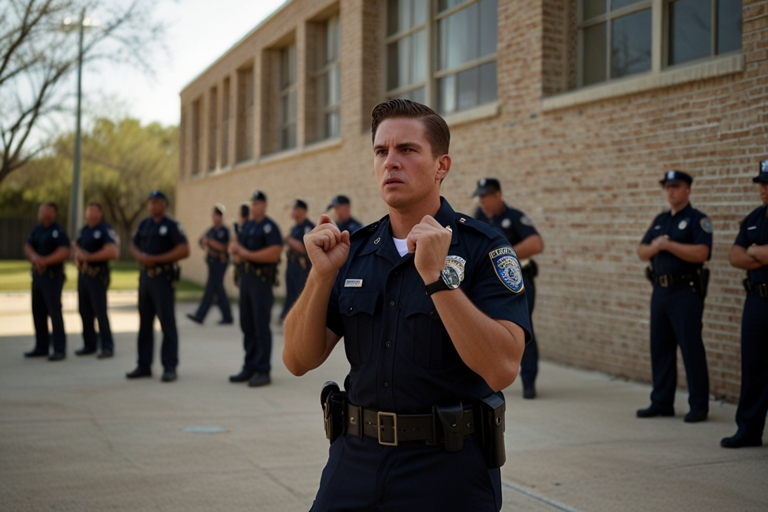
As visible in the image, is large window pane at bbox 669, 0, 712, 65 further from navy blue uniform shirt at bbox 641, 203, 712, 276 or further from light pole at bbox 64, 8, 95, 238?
light pole at bbox 64, 8, 95, 238

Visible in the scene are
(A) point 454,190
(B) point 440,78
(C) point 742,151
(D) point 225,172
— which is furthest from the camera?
(D) point 225,172

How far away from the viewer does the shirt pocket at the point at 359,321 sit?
2516mm

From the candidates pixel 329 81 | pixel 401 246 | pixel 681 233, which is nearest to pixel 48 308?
pixel 681 233

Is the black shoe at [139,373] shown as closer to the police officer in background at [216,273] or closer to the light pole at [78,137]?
the police officer in background at [216,273]

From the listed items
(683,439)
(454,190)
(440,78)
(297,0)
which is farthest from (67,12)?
(683,439)

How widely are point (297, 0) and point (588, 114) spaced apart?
12366 millimetres

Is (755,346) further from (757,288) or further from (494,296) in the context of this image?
(494,296)

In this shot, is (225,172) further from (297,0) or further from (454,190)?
(454,190)

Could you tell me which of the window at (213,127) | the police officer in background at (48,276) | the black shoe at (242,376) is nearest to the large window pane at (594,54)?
the black shoe at (242,376)

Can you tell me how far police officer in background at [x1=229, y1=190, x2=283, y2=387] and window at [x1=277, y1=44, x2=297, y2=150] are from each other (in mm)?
12607

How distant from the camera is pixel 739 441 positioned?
5.89 meters

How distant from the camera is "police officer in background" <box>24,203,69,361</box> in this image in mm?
10727

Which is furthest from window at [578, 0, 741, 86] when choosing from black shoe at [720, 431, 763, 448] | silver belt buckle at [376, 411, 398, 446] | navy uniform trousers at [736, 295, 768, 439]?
silver belt buckle at [376, 411, 398, 446]

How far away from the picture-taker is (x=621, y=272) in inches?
359
